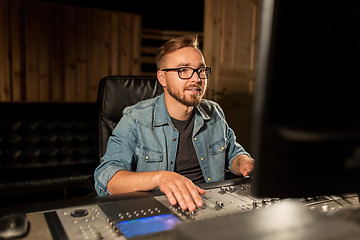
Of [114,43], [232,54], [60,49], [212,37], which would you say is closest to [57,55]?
[60,49]

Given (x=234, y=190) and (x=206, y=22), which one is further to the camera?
(x=206, y=22)

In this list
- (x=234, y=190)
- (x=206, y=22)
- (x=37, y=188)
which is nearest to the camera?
(x=234, y=190)

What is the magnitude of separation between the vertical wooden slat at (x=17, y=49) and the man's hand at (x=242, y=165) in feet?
9.56

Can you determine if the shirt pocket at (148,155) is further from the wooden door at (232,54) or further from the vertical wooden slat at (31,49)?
the vertical wooden slat at (31,49)

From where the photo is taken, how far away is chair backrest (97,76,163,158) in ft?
5.82

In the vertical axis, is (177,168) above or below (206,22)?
below

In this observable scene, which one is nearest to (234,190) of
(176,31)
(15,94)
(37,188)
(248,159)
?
(248,159)

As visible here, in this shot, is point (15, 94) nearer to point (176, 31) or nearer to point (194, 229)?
point (176, 31)

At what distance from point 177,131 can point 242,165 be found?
37cm

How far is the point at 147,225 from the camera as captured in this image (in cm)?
75

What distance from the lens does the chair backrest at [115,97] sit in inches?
69.8

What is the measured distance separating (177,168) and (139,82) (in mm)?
551

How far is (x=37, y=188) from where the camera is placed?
2.92m

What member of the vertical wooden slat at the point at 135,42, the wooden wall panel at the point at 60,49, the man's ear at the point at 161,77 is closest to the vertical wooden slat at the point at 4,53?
the wooden wall panel at the point at 60,49
